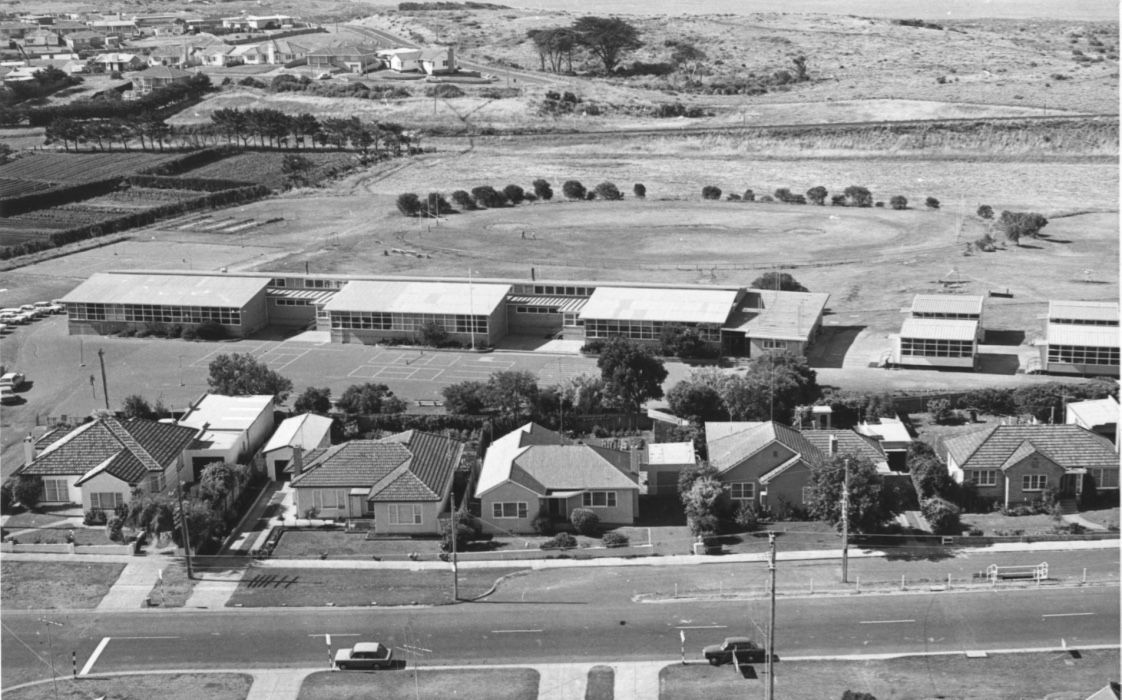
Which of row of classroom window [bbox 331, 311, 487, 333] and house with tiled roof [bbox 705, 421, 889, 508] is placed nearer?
house with tiled roof [bbox 705, 421, 889, 508]

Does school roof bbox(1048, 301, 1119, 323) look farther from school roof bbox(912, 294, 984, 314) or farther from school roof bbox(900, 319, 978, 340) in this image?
school roof bbox(900, 319, 978, 340)

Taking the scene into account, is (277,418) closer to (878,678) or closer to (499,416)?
(499,416)

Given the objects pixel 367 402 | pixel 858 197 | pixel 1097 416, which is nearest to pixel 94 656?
pixel 367 402

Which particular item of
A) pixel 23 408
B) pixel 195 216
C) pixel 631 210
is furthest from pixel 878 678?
pixel 195 216

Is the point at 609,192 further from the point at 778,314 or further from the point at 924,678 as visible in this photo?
the point at 924,678

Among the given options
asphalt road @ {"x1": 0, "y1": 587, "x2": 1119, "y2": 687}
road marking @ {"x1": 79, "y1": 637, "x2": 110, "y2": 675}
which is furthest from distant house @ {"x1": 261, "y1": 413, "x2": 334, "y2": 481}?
road marking @ {"x1": 79, "y1": 637, "x2": 110, "y2": 675}

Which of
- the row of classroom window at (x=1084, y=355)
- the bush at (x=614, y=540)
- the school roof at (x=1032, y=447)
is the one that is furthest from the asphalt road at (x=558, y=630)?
the row of classroom window at (x=1084, y=355)

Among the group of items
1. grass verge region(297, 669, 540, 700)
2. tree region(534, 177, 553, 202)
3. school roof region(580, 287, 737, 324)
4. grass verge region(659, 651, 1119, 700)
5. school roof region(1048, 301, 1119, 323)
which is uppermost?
tree region(534, 177, 553, 202)

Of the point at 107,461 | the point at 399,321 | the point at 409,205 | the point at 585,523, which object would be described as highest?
the point at 409,205
